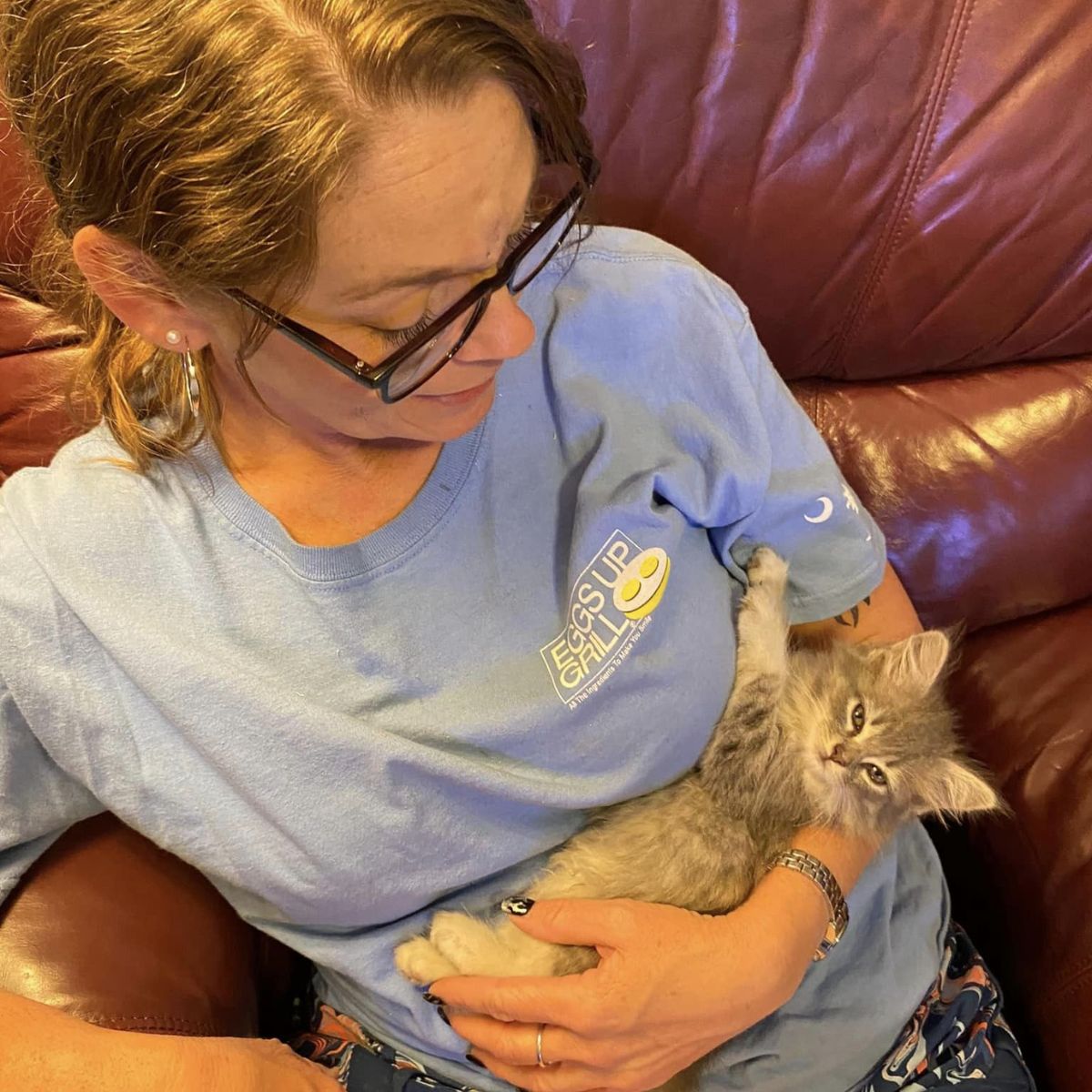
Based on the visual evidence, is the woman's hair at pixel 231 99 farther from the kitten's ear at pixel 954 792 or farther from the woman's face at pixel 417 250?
the kitten's ear at pixel 954 792

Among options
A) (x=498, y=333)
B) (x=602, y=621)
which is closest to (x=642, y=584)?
(x=602, y=621)

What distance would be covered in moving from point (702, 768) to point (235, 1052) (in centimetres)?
65

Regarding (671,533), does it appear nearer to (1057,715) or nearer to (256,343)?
(256,343)

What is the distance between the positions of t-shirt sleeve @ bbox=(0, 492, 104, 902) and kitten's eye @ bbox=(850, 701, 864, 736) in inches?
42.0

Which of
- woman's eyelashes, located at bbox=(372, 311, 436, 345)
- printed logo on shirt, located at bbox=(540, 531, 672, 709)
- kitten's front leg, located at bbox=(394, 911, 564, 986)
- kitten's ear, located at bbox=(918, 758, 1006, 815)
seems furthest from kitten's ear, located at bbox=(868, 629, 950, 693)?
woman's eyelashes, located at bbox=(372, 311, 436, 345)

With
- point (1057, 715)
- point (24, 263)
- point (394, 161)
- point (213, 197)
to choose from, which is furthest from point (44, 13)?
point (1057, 715)

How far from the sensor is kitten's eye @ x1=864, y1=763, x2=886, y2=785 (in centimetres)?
140

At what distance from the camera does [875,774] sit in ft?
4.62

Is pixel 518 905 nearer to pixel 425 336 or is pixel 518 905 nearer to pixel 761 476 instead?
pixel 761 476

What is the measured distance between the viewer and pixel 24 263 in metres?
1.22

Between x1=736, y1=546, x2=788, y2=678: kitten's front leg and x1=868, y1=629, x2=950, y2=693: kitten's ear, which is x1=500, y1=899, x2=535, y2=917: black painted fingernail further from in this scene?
x1=868, y1=629, x2=950, y2=693: kitten's ear

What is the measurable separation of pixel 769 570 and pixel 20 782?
911mm

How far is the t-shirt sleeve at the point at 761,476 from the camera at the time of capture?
43.4 inches

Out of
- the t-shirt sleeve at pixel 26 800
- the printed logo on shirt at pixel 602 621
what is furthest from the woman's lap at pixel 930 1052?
the printed logo on shirt at pixel 602 621
